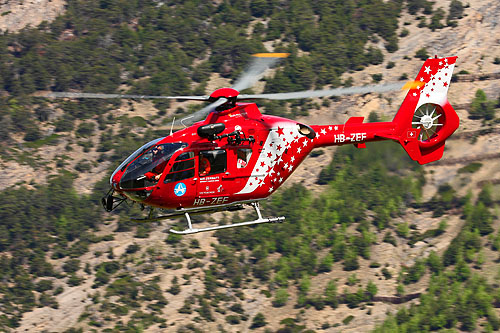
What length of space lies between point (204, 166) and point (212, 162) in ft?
1.03

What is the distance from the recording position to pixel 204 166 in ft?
99.7

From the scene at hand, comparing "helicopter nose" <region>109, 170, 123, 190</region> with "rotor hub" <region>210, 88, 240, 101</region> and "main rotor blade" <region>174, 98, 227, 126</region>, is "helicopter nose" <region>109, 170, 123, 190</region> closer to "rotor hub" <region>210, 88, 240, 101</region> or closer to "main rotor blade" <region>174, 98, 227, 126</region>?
"main rotor blade" <region>174, 98, 227, 126</region>

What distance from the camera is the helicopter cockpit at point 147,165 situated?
2958 cm

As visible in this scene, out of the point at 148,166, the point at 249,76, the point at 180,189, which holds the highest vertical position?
the point at 249,76

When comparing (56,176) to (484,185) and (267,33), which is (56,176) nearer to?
(267,33)

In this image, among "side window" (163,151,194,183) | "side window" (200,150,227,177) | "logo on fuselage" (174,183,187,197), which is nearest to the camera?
"side window" (163,151,194,183)

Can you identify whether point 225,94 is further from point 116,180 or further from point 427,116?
point 427,116

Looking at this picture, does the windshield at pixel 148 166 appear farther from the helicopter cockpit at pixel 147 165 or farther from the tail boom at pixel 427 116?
the tail boom at pixel 427 116

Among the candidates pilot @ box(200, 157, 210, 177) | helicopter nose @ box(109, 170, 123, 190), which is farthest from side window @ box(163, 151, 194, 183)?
helicopter nose @ box(109, 170, 123, 190)

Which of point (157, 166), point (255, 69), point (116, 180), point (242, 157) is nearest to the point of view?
point (116, 180)

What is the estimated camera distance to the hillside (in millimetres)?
64875

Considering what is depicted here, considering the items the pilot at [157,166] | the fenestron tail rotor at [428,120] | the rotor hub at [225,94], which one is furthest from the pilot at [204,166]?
the fenestron tail rotor at [428,120]

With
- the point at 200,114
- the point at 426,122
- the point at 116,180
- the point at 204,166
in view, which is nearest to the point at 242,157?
the point at 204,166

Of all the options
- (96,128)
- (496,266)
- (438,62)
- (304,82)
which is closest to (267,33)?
(304,82)
